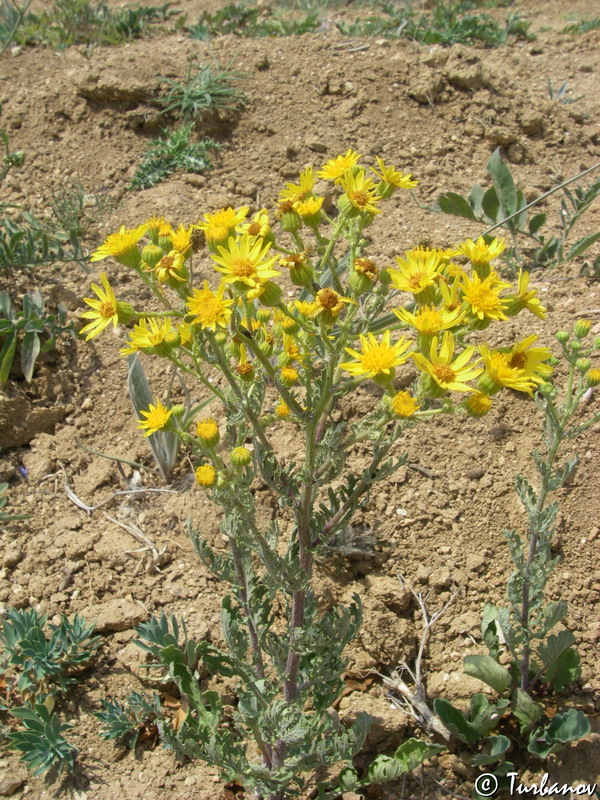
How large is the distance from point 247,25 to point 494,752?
5822mm

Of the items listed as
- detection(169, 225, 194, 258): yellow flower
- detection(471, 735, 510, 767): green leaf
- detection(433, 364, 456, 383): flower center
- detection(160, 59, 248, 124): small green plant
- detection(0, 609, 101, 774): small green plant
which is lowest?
detection(471, 735, 510, 767): green leaf

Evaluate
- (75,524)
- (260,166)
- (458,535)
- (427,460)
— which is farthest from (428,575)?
(260,166)

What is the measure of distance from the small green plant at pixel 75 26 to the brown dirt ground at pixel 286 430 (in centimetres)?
31

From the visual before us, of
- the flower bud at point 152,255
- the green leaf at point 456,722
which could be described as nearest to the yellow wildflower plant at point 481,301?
the flower bud at point 152,255

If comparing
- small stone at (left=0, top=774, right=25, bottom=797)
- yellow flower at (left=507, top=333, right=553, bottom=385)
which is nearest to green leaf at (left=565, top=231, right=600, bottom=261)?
yellow flower at (left=507, top=333, right=553, bottom=385)

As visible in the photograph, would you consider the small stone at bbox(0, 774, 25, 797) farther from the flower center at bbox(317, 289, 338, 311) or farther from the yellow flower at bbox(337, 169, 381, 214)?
the yellow flower at bbox(337, 169, 381, 214)

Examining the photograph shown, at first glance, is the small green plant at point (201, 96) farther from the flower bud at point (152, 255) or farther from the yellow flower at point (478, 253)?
the yellow flower at point (478, 253)

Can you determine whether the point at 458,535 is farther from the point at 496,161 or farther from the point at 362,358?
the point at 496,161

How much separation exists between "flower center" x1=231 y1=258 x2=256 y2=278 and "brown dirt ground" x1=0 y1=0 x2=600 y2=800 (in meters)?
1.41

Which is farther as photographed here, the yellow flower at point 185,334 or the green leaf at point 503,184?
the green leaf at point 503,184

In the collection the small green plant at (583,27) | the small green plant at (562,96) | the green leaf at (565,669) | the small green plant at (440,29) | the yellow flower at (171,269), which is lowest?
the green leaf at (565,669)

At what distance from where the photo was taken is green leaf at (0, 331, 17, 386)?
3.20 m

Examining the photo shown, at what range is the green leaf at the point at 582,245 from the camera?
337 centimetres

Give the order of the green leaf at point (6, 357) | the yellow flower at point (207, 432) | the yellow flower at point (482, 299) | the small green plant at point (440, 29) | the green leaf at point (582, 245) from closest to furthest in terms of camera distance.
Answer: the yellow flower at point (482, 299) < the yellow flower at point (207, 432) < the green leaf at point (6, 357) < the green leaf at point (582, 245) < the small green plant at point (440, 29)
